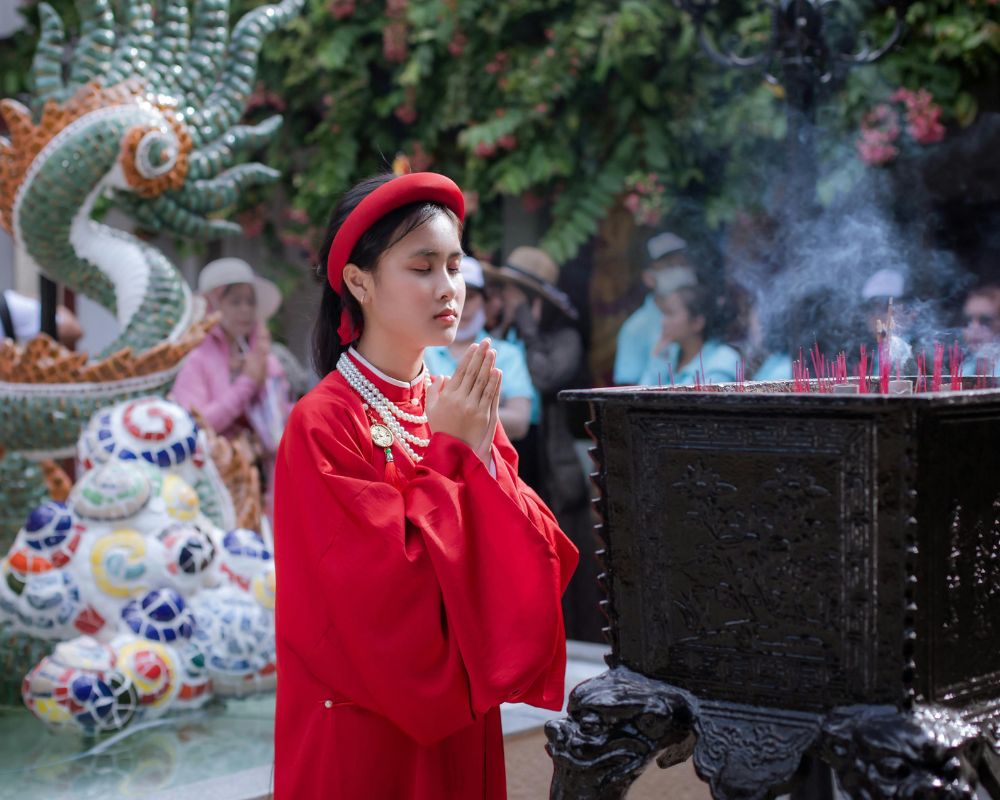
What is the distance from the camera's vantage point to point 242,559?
14.4 ft

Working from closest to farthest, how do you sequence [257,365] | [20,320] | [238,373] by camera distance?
1. [257,365]
2. [238,373]
3. [20,320]

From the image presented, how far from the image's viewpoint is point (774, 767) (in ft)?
5.91

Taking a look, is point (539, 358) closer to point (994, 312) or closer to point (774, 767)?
point (994, 312)

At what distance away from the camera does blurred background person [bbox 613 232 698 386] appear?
4906mm

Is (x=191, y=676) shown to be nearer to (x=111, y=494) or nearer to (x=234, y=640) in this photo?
(x=234, y=640)

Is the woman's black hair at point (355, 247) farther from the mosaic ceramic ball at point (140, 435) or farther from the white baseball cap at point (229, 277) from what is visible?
the white baseball cap at point (229, 277)

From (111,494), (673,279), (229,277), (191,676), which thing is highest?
(229,277)

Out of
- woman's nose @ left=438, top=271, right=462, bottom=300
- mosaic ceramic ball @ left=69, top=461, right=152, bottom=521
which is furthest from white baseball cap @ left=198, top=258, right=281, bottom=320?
woman's nose @ left=438, top=271, right=462, bottom=300

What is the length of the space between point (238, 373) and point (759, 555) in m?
4.32

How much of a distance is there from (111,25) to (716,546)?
385cm

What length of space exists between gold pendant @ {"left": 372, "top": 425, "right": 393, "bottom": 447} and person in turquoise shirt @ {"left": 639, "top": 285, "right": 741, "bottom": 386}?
103 inches

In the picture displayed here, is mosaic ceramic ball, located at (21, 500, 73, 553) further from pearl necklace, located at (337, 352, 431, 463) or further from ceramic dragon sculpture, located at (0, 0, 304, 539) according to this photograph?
pearl necklace, located at (337, 352, 431, 463)

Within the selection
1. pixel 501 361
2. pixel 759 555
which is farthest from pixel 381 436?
pixel 501 361

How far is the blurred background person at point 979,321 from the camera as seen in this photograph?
3859mm
